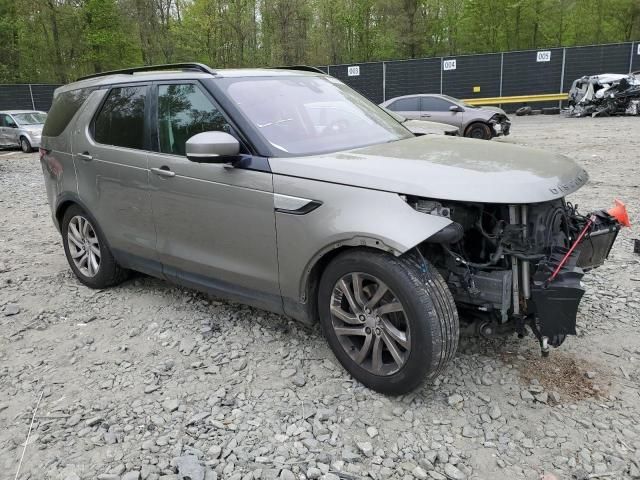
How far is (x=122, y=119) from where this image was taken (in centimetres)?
423

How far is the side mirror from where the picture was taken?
313cm

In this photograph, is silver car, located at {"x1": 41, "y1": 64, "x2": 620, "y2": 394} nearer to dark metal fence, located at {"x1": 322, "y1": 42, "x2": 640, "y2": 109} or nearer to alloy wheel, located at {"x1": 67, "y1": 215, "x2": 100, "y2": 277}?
alloy wheel, located at {"x1": 67, "y1": 215, "x2": 100, "y2": 277}

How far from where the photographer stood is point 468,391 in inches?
122

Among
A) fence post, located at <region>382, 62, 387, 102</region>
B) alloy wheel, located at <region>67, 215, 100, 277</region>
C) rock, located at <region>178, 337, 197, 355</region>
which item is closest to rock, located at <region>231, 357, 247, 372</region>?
rock, located at <region>178, 337, 197, 355</region>

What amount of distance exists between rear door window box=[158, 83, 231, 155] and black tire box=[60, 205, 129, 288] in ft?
3.94

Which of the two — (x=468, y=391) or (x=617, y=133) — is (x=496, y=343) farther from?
(x=617, y=133)

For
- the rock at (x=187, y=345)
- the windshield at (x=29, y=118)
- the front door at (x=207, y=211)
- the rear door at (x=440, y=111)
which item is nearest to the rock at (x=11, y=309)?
the front door at (x=207, y=211)

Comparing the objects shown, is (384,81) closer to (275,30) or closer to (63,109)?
(275,30)

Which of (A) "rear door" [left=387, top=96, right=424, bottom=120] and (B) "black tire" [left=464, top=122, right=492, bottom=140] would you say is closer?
(B) "black tire" [left=464, top=122, right=492, bottom=140]

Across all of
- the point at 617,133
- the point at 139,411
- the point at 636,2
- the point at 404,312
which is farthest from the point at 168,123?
the point at 636,2

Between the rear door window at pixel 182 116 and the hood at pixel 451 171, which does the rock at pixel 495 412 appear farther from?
the rear door window at pixel 182 116

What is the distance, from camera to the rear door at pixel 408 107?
15.4 m

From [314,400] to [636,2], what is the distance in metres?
42.0

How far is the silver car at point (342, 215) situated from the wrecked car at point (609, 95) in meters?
20.2
